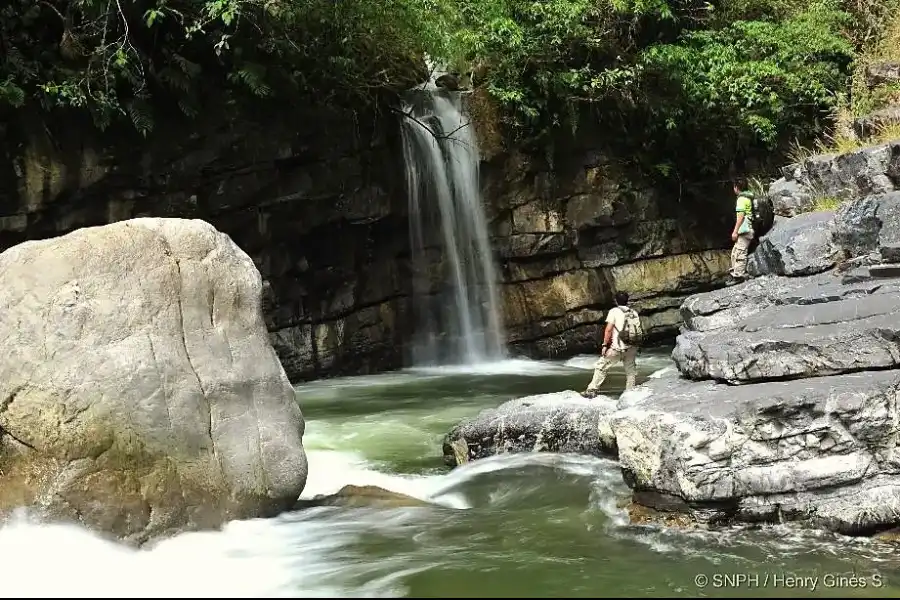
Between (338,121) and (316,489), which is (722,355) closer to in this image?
(316,489)

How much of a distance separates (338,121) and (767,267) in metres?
8.21

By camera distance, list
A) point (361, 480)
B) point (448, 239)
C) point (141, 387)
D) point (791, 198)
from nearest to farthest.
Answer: point (141, 387)
point (361, 480)
point (791, 198)
point (448, 239)

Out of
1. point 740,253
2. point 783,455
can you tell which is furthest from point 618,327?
point 740,253

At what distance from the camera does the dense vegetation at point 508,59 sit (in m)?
12.4

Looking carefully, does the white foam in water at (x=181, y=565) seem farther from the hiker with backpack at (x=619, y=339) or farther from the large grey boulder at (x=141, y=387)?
the hiker with backpack at (x=619, y=339)

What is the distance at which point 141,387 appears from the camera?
6.18 m

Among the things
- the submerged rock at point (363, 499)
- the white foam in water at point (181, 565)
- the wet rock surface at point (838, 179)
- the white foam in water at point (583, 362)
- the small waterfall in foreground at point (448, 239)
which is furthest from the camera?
the small waterfall in foreground at point (448, 239)

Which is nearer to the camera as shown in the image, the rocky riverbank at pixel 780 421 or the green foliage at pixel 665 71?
the rocky riverbank at pixel 780 421

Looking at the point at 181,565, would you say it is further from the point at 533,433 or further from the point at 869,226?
the point at 869,226

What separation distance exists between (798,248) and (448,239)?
832 centimetres

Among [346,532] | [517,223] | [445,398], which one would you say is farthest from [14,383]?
[517,223]

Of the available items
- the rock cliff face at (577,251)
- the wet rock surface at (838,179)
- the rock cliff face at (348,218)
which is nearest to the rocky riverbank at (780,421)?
the wet rock surface at (838,179)

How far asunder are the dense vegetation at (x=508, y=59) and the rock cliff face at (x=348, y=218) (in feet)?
2.34

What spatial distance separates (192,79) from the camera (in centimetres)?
1327
